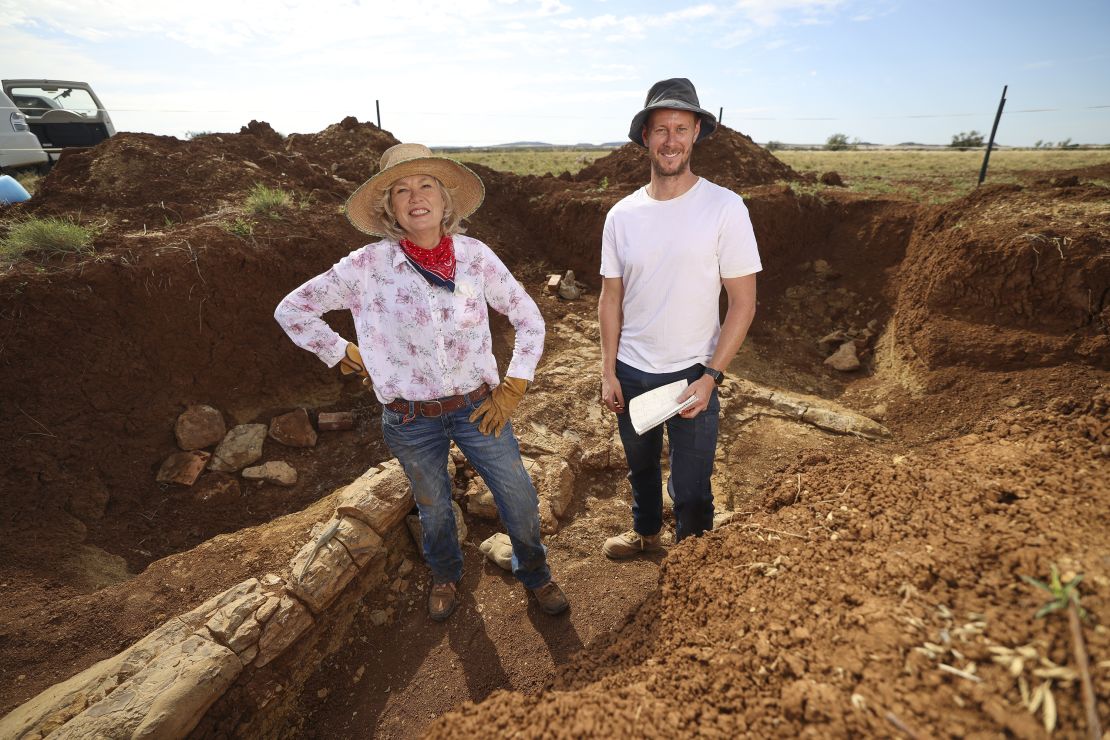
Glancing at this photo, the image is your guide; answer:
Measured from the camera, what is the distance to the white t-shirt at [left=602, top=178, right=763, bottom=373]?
223cm

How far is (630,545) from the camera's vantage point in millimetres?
3125

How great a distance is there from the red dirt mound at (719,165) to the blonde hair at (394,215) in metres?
7.17

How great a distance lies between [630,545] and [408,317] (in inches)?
78.8

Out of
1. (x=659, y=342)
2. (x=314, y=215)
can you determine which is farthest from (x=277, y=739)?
(x=314, y=215)

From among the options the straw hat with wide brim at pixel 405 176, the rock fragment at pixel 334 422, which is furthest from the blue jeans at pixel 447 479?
the rock fragment at pixel 334 422

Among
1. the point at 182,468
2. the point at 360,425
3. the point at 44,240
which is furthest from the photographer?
the point at 360,425

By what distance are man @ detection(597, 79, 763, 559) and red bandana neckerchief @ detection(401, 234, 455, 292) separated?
80 cm

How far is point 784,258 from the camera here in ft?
23.0

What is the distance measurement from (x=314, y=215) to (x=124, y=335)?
234 cm

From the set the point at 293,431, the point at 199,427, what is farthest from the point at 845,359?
the point at 199,427

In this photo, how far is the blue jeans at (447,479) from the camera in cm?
238

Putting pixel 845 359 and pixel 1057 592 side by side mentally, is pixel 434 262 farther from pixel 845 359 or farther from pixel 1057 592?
pixel 845 359

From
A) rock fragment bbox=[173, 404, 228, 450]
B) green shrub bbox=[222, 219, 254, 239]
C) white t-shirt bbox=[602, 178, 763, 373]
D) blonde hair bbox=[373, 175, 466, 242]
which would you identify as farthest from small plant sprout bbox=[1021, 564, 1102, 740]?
green shrub bbox=[222, 219, 254, 239]

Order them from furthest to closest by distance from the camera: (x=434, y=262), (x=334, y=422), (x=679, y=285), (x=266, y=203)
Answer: (x=266, y=203) < (x=334, y=422) < (x=679, y=285) < (x=434, y=262)
